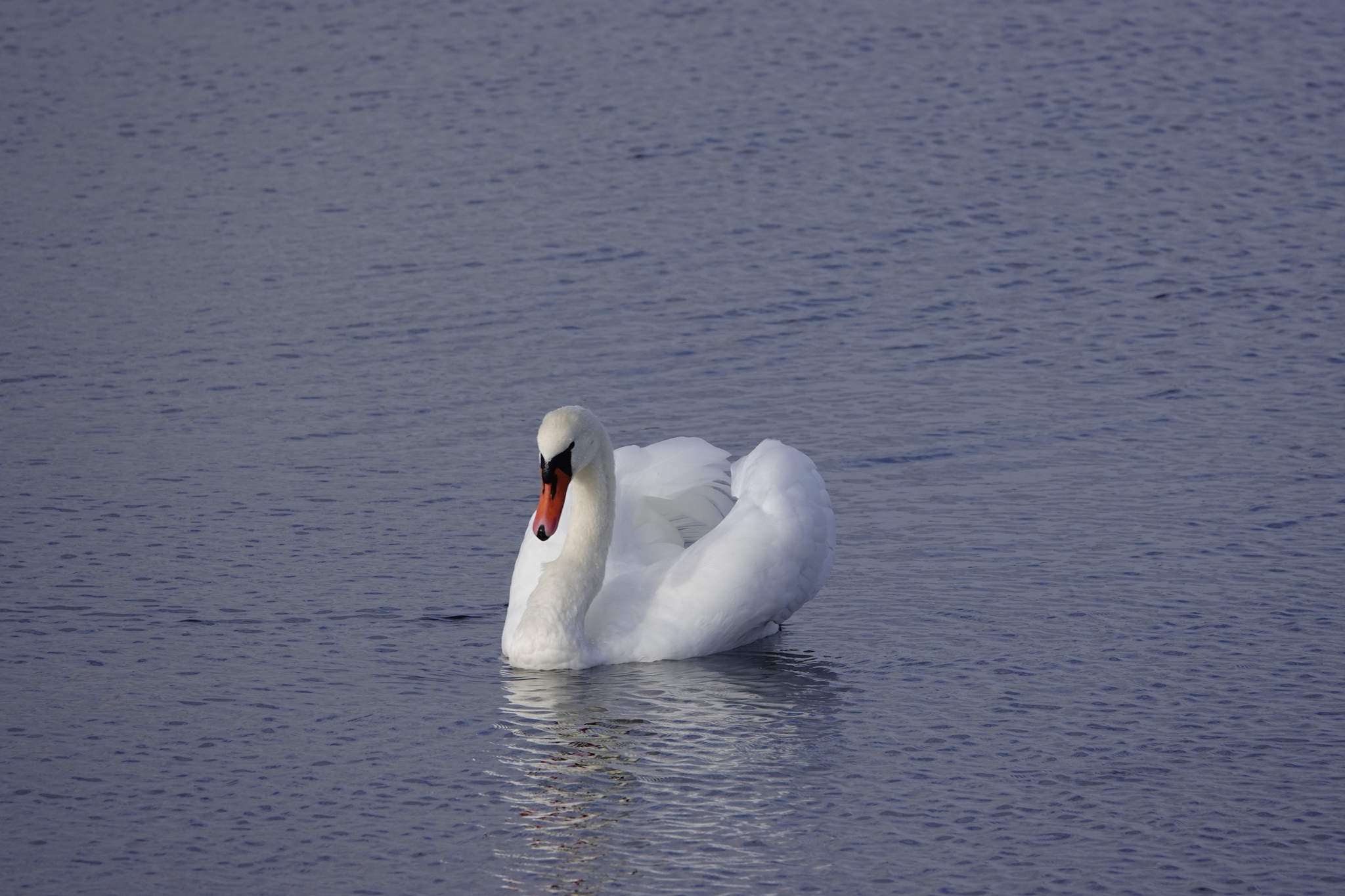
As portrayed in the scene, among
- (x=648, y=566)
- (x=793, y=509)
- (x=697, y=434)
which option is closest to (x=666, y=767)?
(x=793, y=509)

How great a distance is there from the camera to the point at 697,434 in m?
12.0

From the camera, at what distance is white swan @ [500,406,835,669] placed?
880 cm

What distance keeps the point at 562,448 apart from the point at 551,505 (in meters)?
0.29

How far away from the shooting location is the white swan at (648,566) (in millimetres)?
8805

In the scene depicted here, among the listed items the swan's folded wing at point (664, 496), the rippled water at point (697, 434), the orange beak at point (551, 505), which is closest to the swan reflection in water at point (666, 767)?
the rippled water at point (697, 434)

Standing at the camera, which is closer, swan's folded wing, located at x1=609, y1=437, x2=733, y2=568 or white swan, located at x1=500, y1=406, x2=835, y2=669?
white swan, located at x1=500, y1=406, x2=835, y2=669

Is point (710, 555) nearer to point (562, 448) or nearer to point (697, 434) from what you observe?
point (562, 448)

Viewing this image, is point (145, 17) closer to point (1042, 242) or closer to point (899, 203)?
point (899, 203)

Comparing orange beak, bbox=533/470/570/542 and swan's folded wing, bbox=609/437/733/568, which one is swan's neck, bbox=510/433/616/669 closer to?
orange beak, bbox=533/470/570/542

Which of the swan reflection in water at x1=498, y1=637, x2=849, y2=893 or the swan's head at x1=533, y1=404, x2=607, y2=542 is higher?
the swan's head at x1=533, y1=404, x2=607, y2=542

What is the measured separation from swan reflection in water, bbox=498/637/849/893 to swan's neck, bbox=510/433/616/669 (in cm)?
10

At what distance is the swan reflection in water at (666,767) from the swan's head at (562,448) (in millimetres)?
798

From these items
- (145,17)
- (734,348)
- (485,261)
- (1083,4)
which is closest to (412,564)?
(734,348)

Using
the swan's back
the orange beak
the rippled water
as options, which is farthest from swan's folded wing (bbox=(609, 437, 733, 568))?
the orange beak
